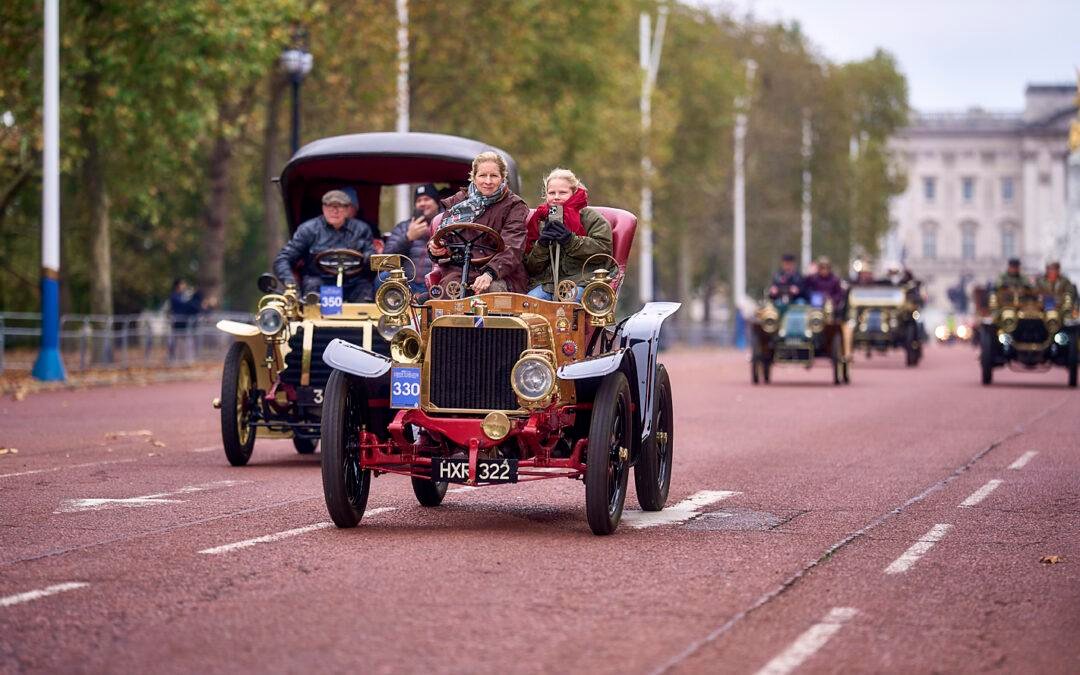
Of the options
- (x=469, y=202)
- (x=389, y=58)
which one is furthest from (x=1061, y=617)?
(x=389, y=58)

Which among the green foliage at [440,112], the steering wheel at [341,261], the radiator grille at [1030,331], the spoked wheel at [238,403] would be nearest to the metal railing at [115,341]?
the green foliage at [440,112]

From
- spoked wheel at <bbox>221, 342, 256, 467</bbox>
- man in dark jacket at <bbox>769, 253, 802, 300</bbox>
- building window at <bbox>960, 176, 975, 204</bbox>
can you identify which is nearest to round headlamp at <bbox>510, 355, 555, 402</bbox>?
spoked wheel at <bbox>221, 342, 256, 467</bbox>

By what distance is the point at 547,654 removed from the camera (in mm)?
7137

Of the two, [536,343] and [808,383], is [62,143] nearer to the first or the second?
[808,383]

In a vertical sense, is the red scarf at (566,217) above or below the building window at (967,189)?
below

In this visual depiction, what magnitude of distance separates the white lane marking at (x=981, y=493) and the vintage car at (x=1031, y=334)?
18.0m

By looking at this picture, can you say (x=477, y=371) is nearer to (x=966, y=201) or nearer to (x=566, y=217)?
(x=566, y=217)

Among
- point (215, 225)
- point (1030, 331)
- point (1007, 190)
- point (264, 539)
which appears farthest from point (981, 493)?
point (1007, 190)

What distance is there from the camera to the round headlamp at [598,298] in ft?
35.7

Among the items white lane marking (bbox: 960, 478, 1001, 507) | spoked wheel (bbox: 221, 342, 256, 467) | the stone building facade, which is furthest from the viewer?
the stone building facade

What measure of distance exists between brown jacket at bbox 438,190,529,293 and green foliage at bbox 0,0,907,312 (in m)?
22.9

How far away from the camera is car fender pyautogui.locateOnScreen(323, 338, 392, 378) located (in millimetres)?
10617

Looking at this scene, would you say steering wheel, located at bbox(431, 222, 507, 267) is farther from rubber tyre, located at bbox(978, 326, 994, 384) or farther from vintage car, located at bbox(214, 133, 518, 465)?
rubber tyre, located at bbox(978, 326, 994, 384)

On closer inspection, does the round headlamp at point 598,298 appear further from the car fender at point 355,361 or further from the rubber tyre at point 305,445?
the rubber tyre at point 305,445
